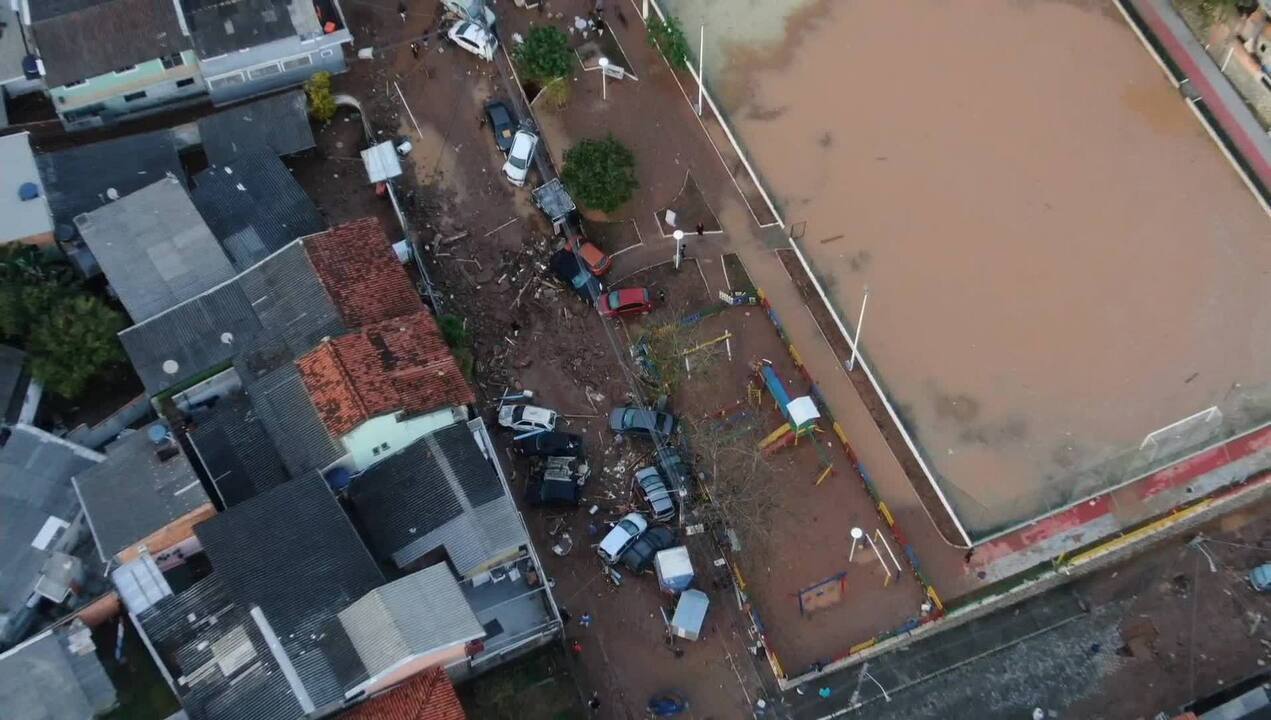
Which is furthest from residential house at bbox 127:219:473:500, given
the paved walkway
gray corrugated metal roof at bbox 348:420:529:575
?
the paved walkway

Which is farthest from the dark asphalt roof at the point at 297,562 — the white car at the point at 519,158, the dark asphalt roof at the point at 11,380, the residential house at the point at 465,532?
the white car at the point at 519,158

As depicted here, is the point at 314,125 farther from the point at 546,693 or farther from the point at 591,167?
the point at 546,693

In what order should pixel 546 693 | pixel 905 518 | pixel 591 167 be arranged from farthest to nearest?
1. pixel 591 167
2. pixel 905 518
3. pixel 546 693

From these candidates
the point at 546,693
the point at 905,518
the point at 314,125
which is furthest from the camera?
the point at 314,125

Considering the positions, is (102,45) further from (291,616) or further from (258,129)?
(291,616)

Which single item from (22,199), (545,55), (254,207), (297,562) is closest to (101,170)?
(22,199)

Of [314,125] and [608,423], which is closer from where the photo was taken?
[608,423]

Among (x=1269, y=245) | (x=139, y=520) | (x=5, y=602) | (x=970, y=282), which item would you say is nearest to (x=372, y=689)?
(x=139, y=520)
